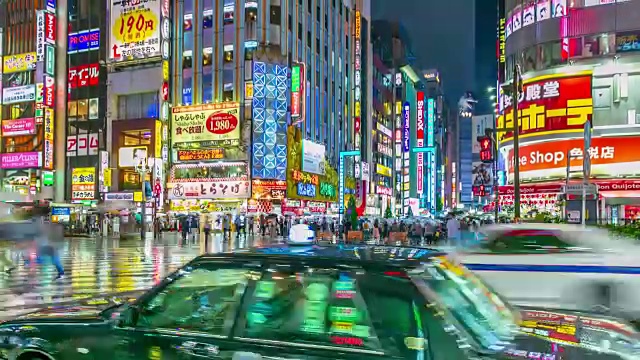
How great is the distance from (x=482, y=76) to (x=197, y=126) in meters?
84.5

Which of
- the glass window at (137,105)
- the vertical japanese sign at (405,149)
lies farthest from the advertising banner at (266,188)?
the vertical japanese sign at (405,149)

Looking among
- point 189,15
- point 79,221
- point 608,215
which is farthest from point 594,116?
point 79,221

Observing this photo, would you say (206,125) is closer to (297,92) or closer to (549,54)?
(297,92)

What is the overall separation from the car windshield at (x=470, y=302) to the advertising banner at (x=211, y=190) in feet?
151

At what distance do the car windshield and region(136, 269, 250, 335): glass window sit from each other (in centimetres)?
125

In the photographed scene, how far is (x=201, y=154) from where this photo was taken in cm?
5209

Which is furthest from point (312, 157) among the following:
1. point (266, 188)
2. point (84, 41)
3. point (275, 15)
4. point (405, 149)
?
point (405, 149)

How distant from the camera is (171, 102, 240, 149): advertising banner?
50.2 metres

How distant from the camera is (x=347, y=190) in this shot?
235 feet

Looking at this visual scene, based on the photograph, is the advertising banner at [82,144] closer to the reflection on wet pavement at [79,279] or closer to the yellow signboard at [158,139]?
the yellow signboard at [158,139]

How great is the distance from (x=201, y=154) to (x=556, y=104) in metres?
27.7

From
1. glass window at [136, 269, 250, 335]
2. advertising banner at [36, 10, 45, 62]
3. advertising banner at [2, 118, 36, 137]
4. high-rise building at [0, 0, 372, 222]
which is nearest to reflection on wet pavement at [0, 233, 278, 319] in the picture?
glass window at [136, 269, 250, 335]

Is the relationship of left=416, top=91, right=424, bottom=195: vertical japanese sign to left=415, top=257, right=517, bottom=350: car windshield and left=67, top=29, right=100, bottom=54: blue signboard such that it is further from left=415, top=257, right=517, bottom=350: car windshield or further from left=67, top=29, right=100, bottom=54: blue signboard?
left=415, top=257, right=517, bottom=350: car windshield

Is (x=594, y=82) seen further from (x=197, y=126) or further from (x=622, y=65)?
(x=197, y=126)
